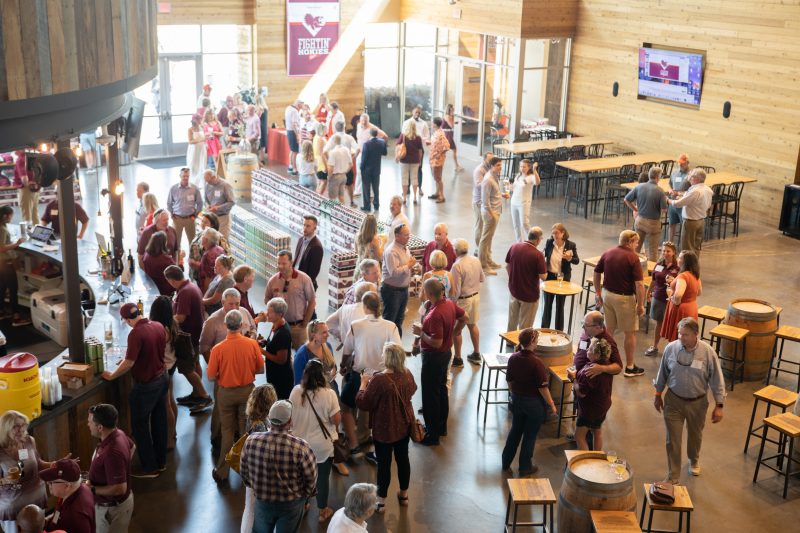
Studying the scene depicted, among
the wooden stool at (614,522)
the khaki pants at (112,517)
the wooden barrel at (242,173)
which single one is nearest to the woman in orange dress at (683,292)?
the wooden stool at (614,522)

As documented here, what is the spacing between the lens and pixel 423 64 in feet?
79.9

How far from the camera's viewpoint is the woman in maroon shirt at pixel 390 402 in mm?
7172

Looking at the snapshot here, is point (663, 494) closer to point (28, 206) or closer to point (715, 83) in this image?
point (28, 206)

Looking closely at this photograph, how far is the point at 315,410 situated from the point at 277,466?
84cm

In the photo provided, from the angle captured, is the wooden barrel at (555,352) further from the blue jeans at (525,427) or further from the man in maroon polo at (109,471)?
the man in maroon polo at (109,471)

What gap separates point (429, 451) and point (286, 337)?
1.73 m

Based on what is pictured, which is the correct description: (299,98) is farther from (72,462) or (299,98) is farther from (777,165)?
(72,462)

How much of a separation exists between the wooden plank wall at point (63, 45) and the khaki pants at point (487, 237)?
6.86m

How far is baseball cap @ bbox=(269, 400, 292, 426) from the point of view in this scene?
614 cm

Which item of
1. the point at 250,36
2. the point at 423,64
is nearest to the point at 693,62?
the point at 423,64

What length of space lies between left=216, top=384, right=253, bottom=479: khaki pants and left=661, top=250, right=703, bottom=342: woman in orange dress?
474cm

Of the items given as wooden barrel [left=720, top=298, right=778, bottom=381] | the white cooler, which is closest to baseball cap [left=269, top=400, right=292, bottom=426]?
the white cooler

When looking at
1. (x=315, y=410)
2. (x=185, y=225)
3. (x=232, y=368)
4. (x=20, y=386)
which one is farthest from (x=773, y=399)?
(x=185, y=225)

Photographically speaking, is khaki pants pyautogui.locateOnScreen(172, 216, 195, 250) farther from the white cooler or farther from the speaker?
the speaker
